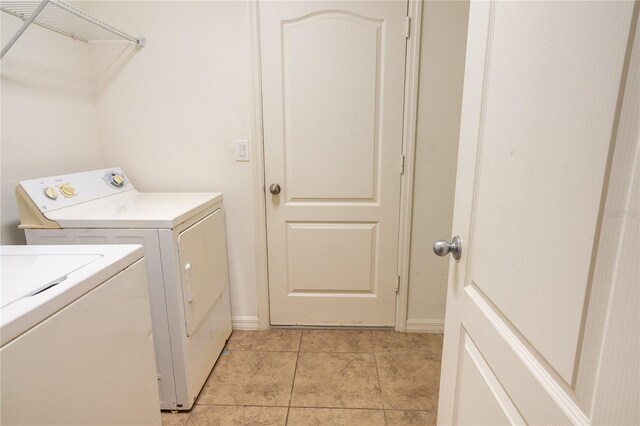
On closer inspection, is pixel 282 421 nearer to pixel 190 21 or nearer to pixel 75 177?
pixel 75 177

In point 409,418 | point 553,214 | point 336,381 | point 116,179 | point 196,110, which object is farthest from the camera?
point 196,110

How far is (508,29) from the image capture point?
0.66 meters

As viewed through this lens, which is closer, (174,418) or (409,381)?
(174,418)

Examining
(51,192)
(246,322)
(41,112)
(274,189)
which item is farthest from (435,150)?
(41,112)

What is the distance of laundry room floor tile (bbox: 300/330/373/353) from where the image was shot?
2.04 m

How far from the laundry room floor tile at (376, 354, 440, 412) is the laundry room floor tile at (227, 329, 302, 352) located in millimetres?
533

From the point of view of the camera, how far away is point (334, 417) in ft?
5.05

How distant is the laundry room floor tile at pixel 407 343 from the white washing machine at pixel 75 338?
53.1 inches

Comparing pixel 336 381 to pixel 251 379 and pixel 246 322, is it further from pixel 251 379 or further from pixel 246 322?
pixel 246 322

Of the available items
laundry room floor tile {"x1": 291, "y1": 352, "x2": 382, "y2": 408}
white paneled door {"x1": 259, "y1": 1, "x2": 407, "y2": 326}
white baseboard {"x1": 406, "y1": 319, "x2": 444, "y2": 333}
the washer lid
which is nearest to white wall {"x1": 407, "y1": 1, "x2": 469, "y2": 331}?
white baseboard {"x1": 406, "y1": 319, "x2": 444, "y2": 333}

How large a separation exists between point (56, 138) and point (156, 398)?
56.1 inches

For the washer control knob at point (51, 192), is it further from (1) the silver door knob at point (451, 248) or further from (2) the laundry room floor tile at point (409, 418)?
(2) the laundry room floor tile at point (409, 418)

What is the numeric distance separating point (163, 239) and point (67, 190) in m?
0.60

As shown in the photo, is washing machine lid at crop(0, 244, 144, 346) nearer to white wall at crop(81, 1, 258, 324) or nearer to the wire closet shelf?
the wire closet shelf
